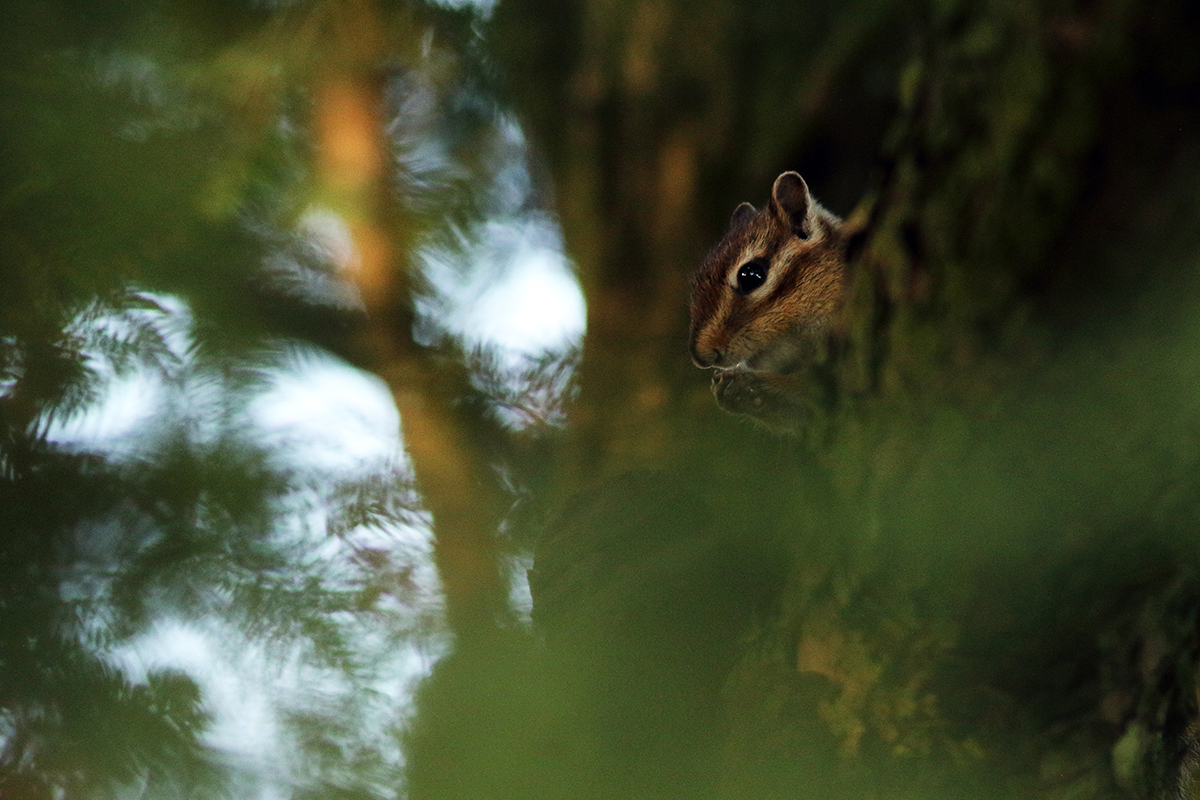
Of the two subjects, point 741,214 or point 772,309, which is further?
point 741,214

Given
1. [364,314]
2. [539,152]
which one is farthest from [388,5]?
[364,314]

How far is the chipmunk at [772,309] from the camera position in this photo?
1.17 meters

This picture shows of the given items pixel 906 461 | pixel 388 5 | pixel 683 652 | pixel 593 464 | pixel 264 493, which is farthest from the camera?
pixel 593 464

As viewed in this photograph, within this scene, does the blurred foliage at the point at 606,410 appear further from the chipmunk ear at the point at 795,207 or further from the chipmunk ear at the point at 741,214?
the chipmunk ear at the point at 795,207

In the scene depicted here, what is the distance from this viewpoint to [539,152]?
134cm

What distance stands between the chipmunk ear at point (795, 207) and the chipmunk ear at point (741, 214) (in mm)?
94

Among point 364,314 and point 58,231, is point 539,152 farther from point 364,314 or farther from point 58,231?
point 58,231

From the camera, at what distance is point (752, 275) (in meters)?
1.22

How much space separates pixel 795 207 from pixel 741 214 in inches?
6.4

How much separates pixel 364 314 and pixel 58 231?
440 mm

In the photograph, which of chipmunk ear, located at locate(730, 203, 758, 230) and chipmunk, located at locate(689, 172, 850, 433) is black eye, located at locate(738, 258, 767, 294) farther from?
chipmunk ear, located at locate(730, 203, 758, 230)

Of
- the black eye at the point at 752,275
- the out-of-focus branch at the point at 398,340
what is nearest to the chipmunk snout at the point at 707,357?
the black eye at the point at 752,275

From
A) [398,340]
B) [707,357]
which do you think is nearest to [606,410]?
[707,357]

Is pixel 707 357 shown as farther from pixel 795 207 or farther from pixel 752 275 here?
pixel 795 207
